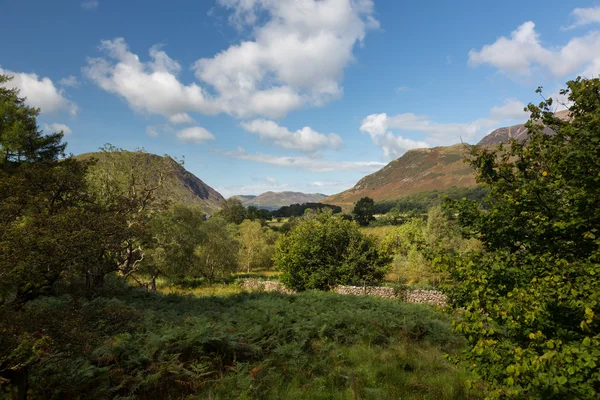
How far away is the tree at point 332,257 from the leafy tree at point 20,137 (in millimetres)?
21918

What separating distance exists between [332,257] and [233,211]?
74.3 meters

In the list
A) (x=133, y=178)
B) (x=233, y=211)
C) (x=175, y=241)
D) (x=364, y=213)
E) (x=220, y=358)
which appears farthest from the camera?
(x=364, y=213)

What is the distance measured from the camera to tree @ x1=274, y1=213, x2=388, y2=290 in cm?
3016

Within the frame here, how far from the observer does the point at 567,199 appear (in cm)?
581

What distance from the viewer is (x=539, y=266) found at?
5.47 metres

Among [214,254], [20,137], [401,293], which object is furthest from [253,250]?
[20,137]

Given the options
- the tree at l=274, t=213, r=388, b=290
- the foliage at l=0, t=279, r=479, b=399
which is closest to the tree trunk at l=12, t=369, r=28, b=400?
the foliage at l=0, t=279, r=479, b=399

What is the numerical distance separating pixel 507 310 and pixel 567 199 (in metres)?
3.08

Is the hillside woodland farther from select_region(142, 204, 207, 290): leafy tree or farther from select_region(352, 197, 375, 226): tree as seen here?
select_region(352, 197, 375, 226): tree

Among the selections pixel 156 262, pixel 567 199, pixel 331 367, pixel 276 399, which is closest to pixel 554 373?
pixel 567 199

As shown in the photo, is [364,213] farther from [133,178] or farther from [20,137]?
[20,137]

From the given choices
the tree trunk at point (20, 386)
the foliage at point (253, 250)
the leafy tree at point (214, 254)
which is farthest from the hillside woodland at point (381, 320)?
the foliage at point (253, 250)

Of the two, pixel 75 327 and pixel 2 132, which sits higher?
pixel 2 132

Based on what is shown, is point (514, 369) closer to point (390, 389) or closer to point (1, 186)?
point (390, 389)
